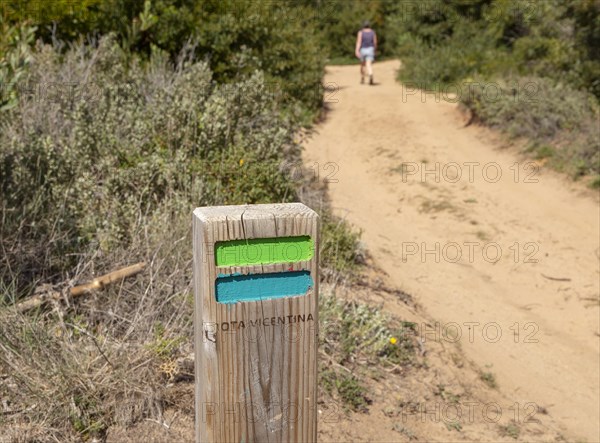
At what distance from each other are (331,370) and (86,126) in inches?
105

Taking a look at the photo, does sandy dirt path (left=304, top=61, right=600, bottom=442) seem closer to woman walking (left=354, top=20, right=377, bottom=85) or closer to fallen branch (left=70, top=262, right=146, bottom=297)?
fallen branch (left=70, top=262, right=146, bottom=297)

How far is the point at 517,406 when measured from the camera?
15.2 ft

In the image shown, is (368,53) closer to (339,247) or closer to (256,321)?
(339,247)

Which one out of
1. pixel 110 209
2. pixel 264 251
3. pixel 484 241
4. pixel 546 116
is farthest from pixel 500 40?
pixel 264 251

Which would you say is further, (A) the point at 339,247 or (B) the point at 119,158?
(A) the point at 339,247

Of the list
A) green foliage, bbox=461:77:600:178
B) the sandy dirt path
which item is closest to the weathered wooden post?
the sandy dirt path

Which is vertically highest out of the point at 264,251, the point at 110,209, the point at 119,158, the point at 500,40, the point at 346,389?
the point at 500,40

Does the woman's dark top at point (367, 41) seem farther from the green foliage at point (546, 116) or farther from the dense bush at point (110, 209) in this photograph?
the dense bush at point (110, 209)

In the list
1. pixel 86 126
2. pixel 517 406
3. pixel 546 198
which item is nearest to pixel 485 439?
pixel 517 406

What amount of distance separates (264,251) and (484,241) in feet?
20.1

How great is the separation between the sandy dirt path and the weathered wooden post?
9.95 feet

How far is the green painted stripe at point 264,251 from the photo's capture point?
5.82 ft

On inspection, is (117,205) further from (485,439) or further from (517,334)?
(517,334)

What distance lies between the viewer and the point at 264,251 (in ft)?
5.91
